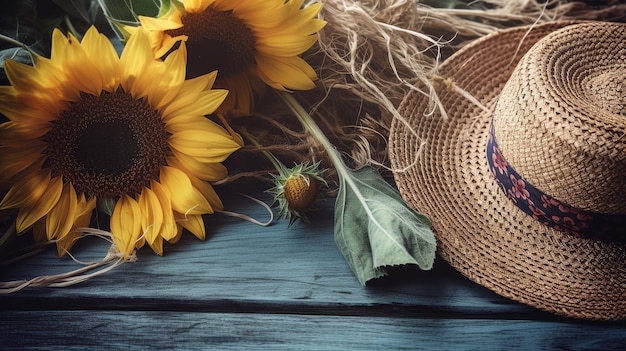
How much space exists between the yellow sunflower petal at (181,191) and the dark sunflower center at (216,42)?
138 millimetres

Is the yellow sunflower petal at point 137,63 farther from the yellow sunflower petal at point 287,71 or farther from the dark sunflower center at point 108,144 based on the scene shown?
the yellow sunflower petal at point 287,71

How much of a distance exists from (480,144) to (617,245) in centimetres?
21

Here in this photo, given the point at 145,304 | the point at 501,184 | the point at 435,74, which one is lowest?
the point at 145,304

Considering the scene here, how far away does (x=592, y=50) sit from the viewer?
71 cm

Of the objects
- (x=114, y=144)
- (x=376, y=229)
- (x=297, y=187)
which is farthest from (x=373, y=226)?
(x=114, y=144)

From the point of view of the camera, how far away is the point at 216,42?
2.37ft

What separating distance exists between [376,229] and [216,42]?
0.30 meters

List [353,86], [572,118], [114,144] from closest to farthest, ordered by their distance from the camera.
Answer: [572,118]
[114,144]
[353,86]

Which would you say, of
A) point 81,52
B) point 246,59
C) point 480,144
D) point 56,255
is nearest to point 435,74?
point 480,144

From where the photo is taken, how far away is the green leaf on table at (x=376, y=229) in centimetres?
64

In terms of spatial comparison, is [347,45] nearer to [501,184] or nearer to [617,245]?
[501,184]

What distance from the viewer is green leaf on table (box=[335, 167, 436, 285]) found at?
2.10 ft

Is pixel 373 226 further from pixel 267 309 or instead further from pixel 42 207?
pixel 42 207

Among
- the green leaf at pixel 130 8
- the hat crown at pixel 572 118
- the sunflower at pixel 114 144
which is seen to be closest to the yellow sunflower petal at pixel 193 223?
the sunflower at pixel 114 144
